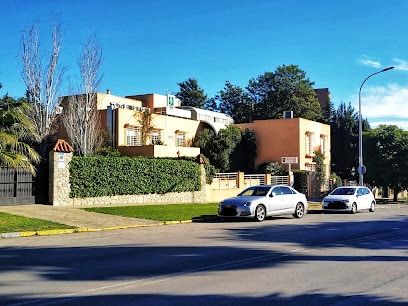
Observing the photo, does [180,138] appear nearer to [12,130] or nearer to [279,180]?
[279,180]

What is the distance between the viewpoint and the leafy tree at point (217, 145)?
1640 inches

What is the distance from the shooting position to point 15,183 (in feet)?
67.9

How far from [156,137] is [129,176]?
1392 cm

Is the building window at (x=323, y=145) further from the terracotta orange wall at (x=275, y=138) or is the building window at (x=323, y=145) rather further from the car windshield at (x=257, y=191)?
the car windshield at (x=257, y=191)

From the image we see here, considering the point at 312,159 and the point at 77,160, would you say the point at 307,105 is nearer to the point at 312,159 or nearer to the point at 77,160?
the point at 312,159

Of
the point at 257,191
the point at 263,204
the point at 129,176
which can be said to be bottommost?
the point at 263,204

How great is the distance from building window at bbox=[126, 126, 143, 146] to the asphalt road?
23067 millimetres

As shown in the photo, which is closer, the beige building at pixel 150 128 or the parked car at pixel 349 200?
the parked car at pixel 349 200

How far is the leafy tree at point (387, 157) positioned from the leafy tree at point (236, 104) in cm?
2857

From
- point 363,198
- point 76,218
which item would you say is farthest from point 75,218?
point 363,198

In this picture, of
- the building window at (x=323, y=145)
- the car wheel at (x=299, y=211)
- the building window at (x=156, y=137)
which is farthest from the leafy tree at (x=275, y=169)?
the car wheel at (x=299, y=211)

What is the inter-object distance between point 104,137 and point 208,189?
9.32 meters

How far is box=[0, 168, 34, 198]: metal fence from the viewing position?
2022cm

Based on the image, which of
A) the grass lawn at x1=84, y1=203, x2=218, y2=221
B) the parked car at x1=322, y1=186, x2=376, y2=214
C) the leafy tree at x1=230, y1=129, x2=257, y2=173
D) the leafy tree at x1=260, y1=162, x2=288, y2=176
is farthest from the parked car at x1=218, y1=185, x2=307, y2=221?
the leafy tree at x1=230, y1=129, x2=257, y2=173
